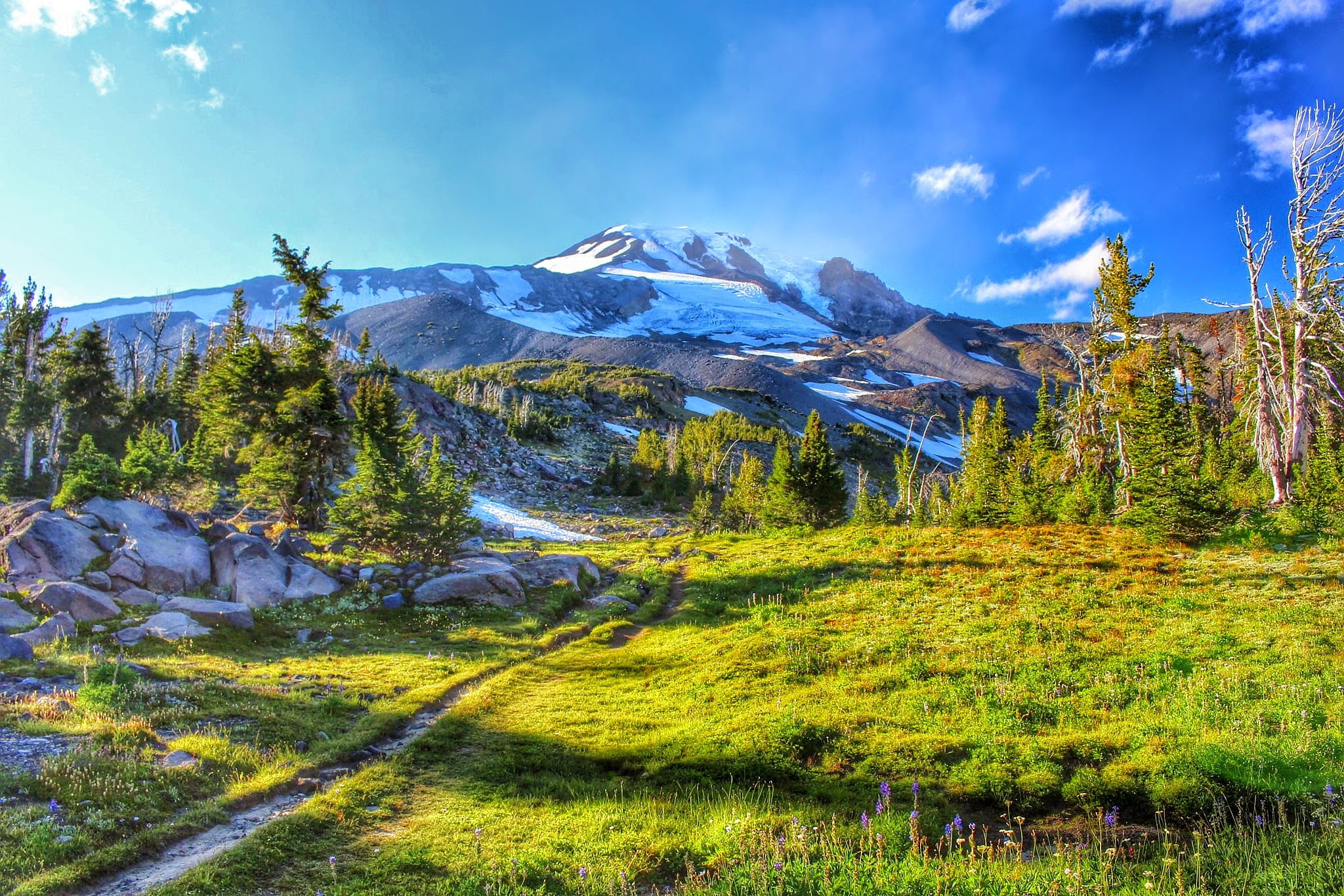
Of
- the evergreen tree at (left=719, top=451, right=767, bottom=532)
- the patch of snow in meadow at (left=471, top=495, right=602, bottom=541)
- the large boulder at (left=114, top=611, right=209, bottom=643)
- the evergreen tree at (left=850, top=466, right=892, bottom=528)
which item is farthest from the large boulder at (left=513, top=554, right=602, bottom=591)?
the evergreen tree at (left=719, top=451, right=767, bottom=532)

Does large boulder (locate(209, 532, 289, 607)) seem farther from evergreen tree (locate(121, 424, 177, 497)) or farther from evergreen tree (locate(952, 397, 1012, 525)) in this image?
evergreen tree (locate(952, 397, 1012, 525))

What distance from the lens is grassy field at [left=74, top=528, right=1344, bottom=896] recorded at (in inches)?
246

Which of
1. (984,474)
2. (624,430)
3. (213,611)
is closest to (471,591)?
(213,611)

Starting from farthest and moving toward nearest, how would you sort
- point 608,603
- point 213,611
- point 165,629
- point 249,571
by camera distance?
point 608,603 < point 249,571 < point 213,611 < point 165,629

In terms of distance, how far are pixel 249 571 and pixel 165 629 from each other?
4.42m

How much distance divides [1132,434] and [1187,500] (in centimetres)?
1109

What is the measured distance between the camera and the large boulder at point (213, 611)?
17.0m

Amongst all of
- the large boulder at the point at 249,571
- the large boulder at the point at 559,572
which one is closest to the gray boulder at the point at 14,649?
the large boulder at the point at 249,571

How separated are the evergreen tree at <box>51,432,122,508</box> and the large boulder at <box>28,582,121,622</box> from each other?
19.0ft

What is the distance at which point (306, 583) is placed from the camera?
21062 mm

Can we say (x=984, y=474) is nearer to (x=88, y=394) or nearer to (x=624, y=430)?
(x=88, y=394)

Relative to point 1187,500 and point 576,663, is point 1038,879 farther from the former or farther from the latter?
point 1187,500

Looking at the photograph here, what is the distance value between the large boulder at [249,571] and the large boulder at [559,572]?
27.8 ft

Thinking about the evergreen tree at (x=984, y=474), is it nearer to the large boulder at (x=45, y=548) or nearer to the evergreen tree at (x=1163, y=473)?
the evergreen tree at (x=1163, y=473)
